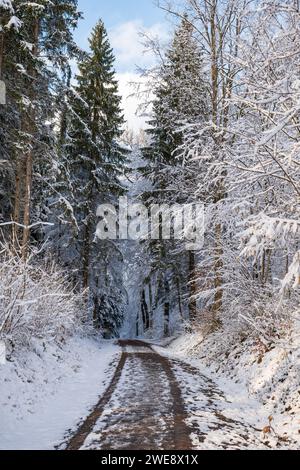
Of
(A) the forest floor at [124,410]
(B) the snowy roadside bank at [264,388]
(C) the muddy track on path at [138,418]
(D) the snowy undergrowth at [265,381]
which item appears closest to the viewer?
(C) the muddy track on path at [138,418]

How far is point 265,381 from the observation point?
8055 mm

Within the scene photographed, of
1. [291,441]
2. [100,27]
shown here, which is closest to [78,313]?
[291,441]

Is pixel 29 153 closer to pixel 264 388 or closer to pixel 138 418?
pixel 138 418

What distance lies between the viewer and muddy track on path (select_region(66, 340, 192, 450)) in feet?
16.9

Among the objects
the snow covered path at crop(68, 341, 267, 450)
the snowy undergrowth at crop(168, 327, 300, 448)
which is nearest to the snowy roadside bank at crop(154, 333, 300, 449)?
the snowy undergrowth at crop(168, 327, 300, 448)

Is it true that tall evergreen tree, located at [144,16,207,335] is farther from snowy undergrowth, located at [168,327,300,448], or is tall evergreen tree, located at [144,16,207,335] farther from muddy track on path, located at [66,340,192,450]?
muddy track on path, located at [66,340,192,450]

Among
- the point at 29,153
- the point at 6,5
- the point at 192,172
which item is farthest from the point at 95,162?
the point at 6,5

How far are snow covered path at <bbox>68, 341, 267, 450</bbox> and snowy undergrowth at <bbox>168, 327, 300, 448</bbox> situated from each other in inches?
14.6

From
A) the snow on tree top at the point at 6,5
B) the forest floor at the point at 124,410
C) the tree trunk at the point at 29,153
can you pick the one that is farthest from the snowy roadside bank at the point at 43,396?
the snow on tree top at the point at 6,5

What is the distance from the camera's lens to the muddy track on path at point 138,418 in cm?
514

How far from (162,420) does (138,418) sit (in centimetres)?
39

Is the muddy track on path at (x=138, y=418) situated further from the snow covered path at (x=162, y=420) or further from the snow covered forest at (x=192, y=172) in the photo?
the snow covered forest at (x=192, y=172)
